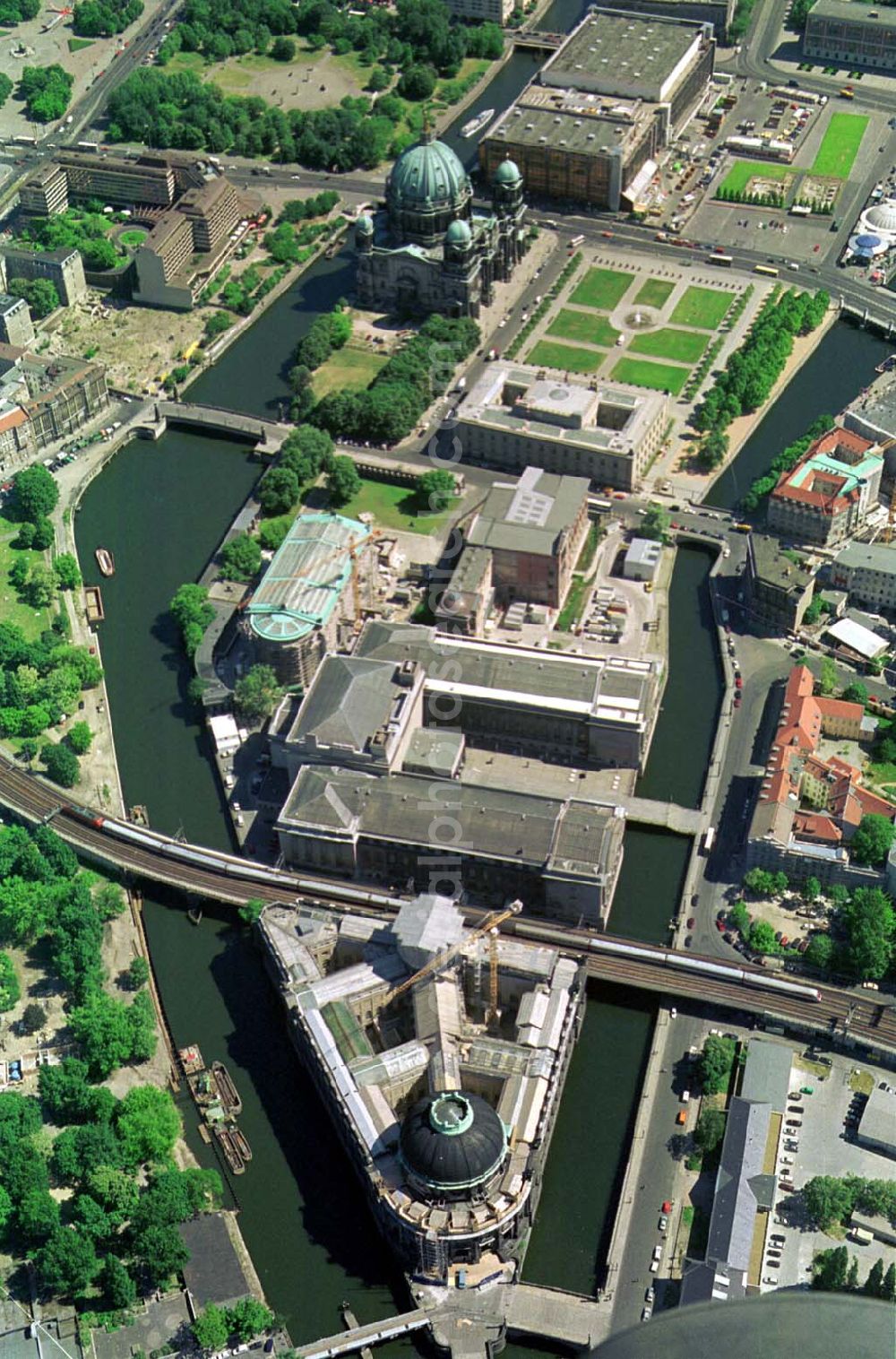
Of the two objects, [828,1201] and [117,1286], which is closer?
[117,1286]

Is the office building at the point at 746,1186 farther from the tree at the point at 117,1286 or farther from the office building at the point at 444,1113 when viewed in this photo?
the tree at the point at 117,1286

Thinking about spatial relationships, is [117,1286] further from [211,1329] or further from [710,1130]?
[710,1130]

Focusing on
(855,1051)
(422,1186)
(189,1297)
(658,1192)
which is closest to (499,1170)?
(422,1186)

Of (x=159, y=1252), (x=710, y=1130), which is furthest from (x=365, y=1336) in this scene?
(x=710, y=1130)

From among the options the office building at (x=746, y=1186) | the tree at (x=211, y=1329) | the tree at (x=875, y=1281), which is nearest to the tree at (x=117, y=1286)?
the tree at (x=211, y=1329)

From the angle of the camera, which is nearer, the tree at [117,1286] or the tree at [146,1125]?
the tree at [117,1286]

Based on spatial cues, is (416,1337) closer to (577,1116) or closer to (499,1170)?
(499,1170)

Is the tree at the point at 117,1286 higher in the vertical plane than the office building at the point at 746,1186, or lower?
lower
